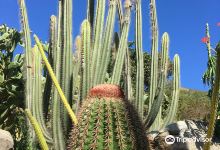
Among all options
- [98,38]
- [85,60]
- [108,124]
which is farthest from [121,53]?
[108,124]

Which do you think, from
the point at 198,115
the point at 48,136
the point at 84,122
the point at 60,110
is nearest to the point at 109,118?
the point at 84,122

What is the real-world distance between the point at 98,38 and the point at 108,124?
2.20 m

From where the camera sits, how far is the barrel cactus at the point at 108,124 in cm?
300

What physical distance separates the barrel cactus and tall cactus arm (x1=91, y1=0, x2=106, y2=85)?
5.04 feet

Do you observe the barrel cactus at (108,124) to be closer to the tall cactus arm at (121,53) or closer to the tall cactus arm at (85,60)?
the tall cactus arm at (85,60)

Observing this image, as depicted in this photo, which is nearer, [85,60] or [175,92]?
[85,60]

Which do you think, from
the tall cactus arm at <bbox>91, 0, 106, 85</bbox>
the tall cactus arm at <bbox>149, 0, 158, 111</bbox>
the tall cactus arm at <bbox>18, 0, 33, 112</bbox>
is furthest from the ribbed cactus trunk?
the tall cactus arm at <bbox>149, 0, 158, 111</bbox>

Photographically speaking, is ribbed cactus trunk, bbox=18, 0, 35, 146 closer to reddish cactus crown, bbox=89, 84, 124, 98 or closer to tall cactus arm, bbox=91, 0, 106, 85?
tall cactus arm, bbox=91, 0, 106, 85

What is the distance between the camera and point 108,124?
3051mm

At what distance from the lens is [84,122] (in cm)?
309

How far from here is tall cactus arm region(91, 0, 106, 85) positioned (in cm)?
487

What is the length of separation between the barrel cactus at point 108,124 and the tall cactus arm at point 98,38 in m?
1.54

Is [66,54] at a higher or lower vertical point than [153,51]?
lower

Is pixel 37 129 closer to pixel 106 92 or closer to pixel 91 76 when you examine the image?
pixel 106 92
